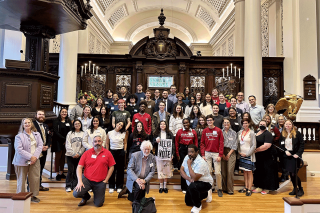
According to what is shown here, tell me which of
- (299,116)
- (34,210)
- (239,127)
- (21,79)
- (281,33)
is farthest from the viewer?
(281,33)

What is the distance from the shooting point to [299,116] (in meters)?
8.34

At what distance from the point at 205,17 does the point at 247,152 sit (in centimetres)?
1502

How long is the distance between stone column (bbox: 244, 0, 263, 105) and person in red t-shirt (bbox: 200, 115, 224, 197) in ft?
14.9

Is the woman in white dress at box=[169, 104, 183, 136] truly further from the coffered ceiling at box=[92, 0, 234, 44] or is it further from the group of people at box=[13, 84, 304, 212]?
the coffered ceiling at box=[92, 0, 234, 44]

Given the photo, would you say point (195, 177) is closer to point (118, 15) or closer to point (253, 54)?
point (253, 54)

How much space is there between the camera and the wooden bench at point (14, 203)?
Result: 3025mm

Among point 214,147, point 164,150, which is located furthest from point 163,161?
point 214,147

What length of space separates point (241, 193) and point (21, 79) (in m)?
5.21

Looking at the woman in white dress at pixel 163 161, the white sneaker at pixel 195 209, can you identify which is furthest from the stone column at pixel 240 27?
the white sneaker at pixel 195 209

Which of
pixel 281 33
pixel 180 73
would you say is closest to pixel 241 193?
pixel 180 73

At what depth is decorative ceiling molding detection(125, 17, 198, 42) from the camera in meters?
19.3

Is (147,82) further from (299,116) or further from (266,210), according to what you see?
(266,210)

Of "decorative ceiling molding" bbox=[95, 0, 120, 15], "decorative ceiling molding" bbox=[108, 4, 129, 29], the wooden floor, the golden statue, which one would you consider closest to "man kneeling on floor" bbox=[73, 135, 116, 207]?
the wooden floor

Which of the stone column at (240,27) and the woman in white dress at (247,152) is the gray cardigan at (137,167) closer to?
the woman in white dress at (247,152)
